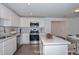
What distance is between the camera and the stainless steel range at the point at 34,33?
7883 millimetres

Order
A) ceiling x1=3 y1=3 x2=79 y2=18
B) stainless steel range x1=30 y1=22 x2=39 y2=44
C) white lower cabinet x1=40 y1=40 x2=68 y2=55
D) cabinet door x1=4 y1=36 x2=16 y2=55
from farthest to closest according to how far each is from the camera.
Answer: stainless steel range x1=30 y1=22 x2=39 y2=44
ceiling x1=3 y1=3 x2=79 y2=18
cabinet door x1=4 y1=36 x2=16 y2=55
white lower cabinet x1=40 y1=40 x2=68 y2=55

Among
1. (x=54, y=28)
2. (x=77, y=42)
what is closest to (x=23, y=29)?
(x=54, y=28)

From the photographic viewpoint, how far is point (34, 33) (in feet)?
26.1

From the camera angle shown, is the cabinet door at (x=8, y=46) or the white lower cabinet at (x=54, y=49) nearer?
the white lower cabinet at (x=54, y=49)

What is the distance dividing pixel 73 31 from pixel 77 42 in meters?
3.25

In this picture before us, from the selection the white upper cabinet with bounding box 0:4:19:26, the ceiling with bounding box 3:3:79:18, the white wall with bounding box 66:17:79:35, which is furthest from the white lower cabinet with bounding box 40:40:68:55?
the white wall with bounding box 66:17:79:35

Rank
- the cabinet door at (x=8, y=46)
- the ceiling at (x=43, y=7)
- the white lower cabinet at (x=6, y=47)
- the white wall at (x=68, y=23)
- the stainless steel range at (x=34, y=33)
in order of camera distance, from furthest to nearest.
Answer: the white wall at (x=68, y=23)
the stainless steel range at (x=34, y=33)
the ceiling at (x=43, y=7)
the cabinet door at (x=8, y=46)
the white lower cabinet at (x=6, y=47)

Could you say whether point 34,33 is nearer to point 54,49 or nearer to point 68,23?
point 68,23

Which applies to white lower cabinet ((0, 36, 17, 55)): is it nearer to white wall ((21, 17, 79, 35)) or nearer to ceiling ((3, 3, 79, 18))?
ceiling ((3, 3, 79, 18))

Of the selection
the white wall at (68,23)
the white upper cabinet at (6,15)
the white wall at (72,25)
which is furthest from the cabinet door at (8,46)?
the white wall at (72,25)

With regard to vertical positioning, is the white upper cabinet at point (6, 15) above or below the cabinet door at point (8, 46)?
above

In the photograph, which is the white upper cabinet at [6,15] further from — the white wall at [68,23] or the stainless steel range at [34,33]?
the white wall at [68,23]

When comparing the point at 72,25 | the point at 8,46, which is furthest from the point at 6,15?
the point at 72,25

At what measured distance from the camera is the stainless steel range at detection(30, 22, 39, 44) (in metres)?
7.88
